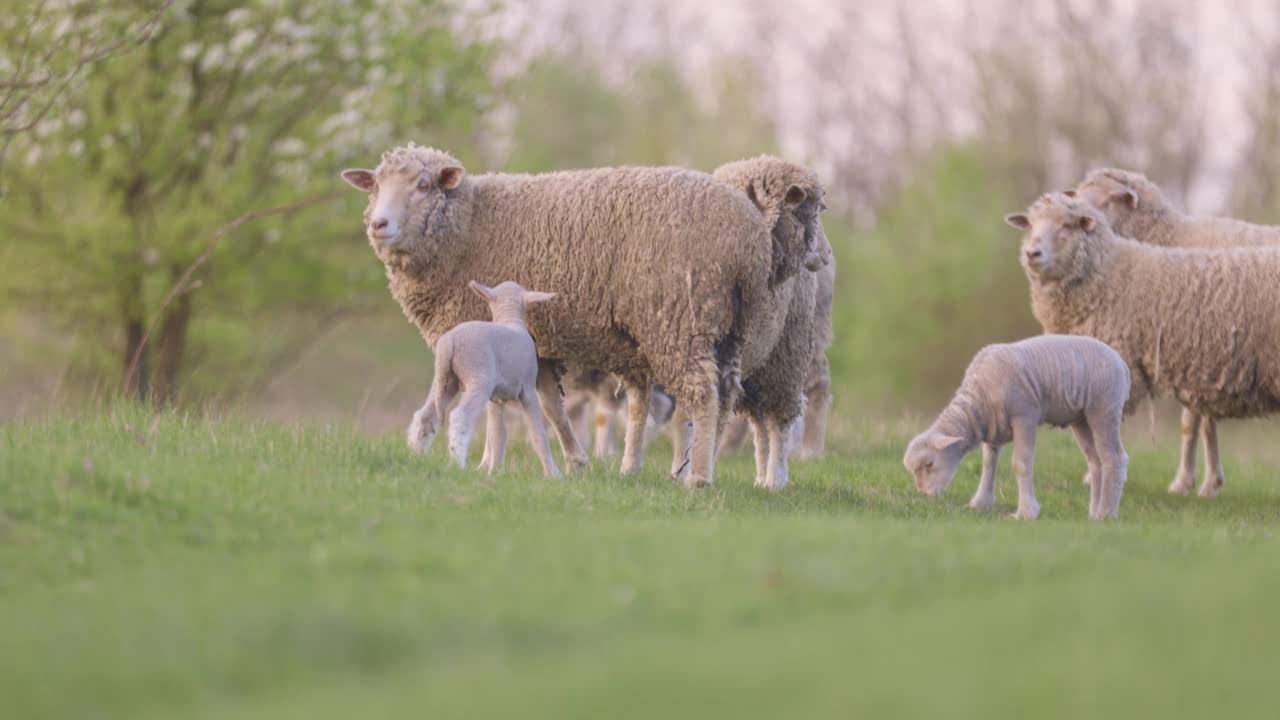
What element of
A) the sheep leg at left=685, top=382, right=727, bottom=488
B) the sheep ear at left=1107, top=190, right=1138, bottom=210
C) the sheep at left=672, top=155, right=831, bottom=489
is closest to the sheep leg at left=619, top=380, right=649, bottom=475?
the sheep at left=672, top=155, right=831, bottom=489

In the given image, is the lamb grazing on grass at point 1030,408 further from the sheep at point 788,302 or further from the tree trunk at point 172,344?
the tree trunk at point 172,344

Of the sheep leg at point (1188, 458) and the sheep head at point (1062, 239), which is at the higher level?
the sheep head at point (1062, 239)

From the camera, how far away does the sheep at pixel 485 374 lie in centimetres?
790

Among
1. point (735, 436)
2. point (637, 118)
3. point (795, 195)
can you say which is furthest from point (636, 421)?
point (637, 118)

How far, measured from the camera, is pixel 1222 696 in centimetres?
350

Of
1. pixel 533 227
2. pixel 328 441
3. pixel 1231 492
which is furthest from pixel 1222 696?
pixel 1231 492

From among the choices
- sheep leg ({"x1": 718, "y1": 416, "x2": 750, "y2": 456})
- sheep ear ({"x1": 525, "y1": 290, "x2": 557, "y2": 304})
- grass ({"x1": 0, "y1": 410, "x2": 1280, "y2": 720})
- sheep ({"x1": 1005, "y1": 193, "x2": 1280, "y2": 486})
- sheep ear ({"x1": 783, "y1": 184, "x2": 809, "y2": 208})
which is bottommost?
grass ({"x1": 0, "y1": 410, "x2": 1280, "y2": 720})

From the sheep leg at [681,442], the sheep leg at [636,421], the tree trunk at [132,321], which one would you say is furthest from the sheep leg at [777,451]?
the tree trunk at [132,321]

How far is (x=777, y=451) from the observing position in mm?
9656

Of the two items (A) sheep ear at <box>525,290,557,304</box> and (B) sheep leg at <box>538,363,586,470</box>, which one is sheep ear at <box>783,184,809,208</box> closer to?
(A) sheep ear at <box>525,290,557,304</box>

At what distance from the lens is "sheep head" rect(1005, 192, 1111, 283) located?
10523 millimetres

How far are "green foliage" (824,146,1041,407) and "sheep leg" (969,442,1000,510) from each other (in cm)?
1898

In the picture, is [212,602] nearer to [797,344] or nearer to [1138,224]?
[797,344]

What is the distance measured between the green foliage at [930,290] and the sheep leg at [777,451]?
18516mm
